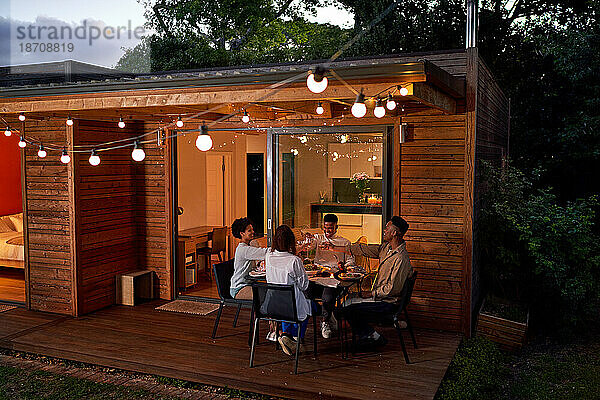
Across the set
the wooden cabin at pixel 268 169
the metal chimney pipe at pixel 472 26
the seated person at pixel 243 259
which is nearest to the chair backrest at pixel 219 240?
the wooden cabin at pixel 268 169

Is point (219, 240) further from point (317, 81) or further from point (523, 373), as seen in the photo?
point (317, 81)

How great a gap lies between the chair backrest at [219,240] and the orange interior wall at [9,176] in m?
4.56

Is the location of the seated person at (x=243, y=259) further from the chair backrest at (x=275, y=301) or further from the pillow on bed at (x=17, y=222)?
the pillow on bed at (x=17, y=222)

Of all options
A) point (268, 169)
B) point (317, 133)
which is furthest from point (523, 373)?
point (268, 169)

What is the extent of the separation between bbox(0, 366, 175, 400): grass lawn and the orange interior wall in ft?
21.0

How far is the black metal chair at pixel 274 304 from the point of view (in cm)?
528

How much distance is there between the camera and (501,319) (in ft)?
21.4

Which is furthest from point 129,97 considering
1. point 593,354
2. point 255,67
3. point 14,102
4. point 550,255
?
point 593,354

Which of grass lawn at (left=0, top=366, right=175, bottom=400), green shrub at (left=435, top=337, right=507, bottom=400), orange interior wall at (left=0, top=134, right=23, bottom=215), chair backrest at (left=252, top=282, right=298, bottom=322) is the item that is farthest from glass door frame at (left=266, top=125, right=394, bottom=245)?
orange interior wall at (left=0, top=134, right=23, bottom=215)

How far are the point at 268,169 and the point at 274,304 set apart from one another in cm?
272

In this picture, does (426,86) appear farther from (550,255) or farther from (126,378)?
(126,378)

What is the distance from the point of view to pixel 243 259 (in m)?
6.21

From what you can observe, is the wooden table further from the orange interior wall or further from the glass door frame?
the orange interior wall

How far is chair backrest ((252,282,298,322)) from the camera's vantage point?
5273 mm
